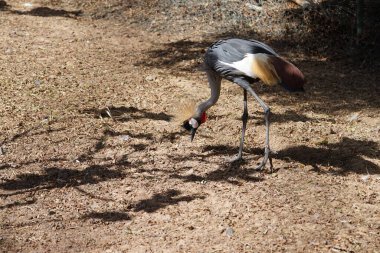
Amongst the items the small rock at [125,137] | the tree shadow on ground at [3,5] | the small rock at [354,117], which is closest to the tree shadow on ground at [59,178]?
the small rock at [125,137]

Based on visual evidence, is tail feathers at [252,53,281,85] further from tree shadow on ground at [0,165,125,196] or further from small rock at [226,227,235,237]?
tree shadow on ground at [0,165,125,196]

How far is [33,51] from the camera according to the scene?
29.8ft

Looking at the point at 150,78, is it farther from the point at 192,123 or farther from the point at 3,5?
the point at 3,5

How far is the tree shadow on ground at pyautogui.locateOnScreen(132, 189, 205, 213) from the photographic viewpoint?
4.98 m

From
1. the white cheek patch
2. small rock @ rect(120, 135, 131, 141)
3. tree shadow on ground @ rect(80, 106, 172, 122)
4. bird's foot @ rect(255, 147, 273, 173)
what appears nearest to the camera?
bird's foot @ rect(255, 147, 273, 173)

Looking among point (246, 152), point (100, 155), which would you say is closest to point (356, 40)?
point (246, 152)

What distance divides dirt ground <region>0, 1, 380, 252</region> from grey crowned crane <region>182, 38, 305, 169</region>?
551 mm

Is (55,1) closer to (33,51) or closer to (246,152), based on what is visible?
(33,51)

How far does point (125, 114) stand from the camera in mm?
6977

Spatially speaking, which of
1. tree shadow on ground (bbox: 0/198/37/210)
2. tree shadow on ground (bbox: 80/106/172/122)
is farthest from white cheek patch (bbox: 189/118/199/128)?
tree shadow on ground (bbox: 0/198/37/210)

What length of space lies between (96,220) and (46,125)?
2.15m

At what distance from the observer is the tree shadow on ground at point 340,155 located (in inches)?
223

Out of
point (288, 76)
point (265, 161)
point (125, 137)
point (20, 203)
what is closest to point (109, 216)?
point (20, 203)

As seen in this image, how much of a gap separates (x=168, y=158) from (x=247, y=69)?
1314 millimetres
